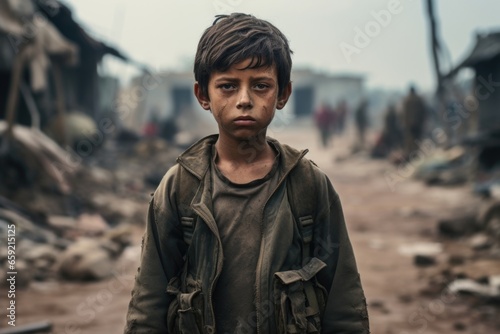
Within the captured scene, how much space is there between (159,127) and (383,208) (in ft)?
42.3

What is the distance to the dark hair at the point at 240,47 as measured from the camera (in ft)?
5.05

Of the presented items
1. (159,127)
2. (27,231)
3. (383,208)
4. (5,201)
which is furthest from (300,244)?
(159,127)

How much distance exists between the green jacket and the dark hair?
24cm

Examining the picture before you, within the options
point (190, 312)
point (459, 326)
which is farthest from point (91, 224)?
point (190, 312)

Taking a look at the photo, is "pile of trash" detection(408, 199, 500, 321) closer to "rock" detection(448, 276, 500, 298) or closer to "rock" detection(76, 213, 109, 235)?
"rock" detection(448, 276, 500, 298)

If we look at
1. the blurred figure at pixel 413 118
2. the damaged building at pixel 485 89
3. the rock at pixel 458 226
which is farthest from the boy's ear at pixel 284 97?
the blurred figure at pixel 413 118

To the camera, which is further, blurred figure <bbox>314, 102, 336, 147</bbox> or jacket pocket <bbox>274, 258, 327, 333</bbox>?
blurred figure <bbox>314, 102, 336, 147</bbox>

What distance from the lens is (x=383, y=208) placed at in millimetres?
9430

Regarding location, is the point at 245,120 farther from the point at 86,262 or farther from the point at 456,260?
the point at 456,260

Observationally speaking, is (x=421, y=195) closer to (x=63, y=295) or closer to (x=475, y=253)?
(x=475, y=253)

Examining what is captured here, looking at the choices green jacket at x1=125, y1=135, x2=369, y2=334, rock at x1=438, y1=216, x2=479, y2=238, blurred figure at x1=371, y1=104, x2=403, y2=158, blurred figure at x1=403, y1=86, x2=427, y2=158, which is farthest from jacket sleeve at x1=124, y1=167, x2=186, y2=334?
blurred figure at x1=371, y1=104, x2=403, y2=158

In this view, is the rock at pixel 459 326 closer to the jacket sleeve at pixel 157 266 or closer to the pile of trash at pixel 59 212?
the jacket sleeve at pixel 157 266

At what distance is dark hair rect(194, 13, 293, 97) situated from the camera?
1.54 metres

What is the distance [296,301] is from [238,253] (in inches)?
Answer: 8.3
